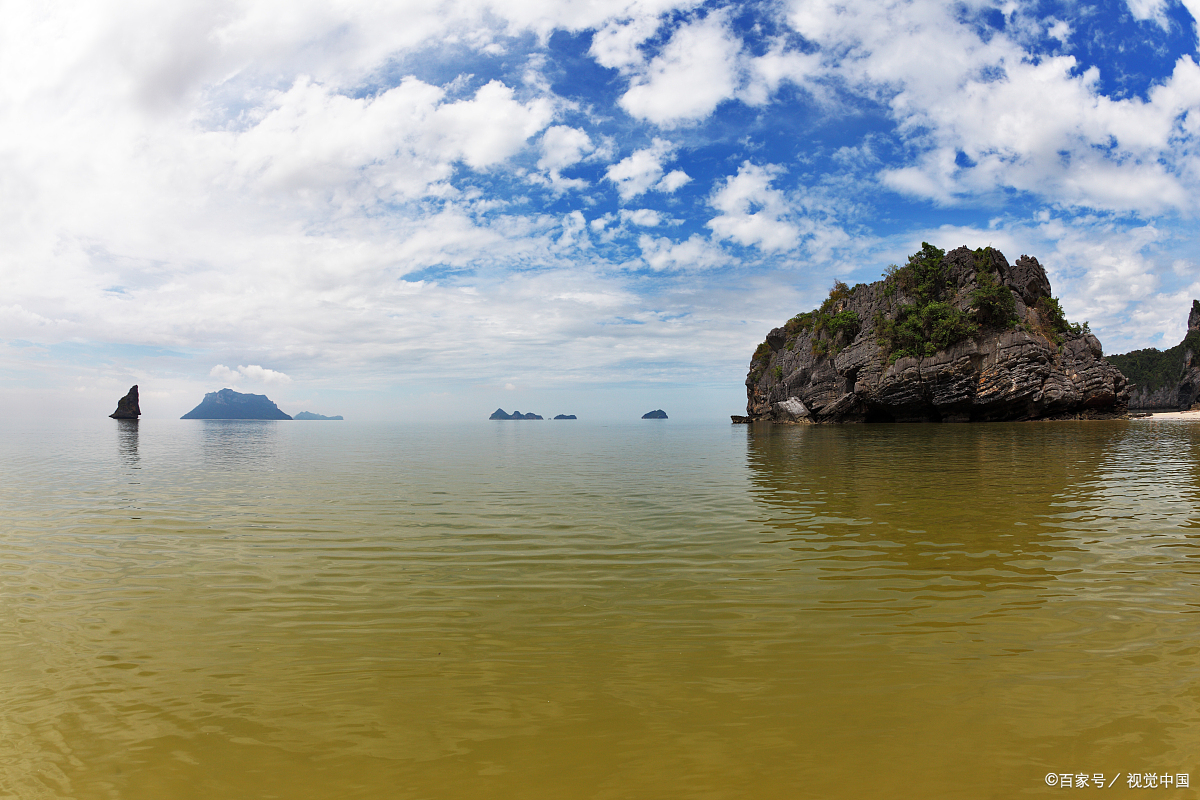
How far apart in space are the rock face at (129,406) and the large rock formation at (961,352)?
18684 centimetres

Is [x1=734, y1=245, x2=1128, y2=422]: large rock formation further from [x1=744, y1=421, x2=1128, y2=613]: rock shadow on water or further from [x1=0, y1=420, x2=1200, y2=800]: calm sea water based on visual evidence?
[x1=0, y1=420, x2=1200, y2=800]: calm sea water

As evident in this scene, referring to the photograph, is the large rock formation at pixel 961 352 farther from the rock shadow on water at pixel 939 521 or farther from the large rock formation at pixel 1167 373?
the large rock formation at pixel 1167 373

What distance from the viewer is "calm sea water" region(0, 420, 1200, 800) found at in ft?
14.2

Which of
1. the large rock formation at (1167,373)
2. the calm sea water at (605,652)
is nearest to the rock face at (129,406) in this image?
the calm sea water at (605,652)

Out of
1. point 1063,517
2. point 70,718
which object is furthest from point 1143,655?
point 70,718

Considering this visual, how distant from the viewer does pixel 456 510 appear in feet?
53.7

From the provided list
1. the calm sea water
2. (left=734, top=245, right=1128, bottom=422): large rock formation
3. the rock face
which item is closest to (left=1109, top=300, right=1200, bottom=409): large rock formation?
→ (left=734, top=245, right=1128, bottom=422): large rock formation

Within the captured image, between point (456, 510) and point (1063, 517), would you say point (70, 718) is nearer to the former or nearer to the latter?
point (456, 510)

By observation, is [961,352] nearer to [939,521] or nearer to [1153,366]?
[939,521]

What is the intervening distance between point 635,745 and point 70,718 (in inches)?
218

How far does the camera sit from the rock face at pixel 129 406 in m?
156

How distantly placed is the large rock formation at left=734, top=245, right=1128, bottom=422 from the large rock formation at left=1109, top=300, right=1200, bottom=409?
74.3m

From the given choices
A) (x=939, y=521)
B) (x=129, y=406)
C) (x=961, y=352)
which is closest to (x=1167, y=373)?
(x=961, y=352)

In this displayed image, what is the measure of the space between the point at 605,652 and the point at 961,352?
2933 inches
